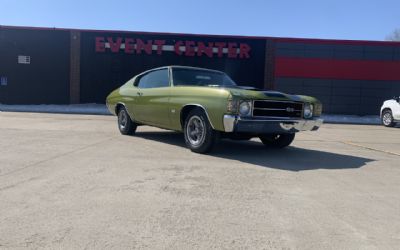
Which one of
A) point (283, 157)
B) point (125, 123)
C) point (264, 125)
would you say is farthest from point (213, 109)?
point (125, 123)

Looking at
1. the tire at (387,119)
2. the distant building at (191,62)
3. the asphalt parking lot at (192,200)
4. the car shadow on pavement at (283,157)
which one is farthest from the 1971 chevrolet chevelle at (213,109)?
the distant building at (191,62)

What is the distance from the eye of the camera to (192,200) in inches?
163

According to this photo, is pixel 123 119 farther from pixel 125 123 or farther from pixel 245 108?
pixel 245 108

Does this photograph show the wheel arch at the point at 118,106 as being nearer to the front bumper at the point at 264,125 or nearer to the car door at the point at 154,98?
the car door at the point at 154,98

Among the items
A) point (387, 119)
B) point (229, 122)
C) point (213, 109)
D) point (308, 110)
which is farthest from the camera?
point (387, 119)

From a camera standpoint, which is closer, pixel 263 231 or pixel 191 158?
pixel 263 231

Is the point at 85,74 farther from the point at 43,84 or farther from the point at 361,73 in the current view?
the point at 361,73

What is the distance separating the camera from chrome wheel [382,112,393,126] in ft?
59.7

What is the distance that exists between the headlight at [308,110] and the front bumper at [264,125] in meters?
0.12

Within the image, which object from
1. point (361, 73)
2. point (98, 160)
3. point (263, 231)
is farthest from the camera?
point (361, 73)

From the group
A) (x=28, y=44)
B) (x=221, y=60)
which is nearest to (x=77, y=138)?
(x=221, y=60)

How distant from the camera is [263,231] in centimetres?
334

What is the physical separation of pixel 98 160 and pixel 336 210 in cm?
351

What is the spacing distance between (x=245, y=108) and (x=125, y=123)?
13.0 ft
